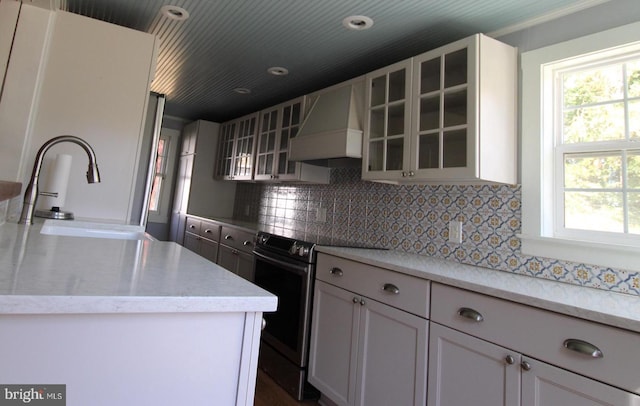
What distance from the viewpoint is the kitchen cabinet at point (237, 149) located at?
3.87 meters

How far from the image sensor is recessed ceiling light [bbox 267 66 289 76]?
2900 mm

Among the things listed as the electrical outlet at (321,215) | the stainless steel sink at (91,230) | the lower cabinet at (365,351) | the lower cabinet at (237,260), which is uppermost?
the electrical outlet at (321,215)

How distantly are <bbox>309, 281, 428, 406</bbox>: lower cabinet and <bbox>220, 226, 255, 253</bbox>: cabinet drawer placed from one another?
1.02 m

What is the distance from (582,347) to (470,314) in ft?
1.23

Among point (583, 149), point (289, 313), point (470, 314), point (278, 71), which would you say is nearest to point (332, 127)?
point (278, 71)

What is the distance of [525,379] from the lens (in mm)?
1211

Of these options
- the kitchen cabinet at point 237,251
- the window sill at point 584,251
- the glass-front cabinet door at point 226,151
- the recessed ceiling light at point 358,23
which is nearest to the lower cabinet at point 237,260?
the kitchen cabinet at point 237,251

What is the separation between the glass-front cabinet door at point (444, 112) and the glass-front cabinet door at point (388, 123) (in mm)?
61

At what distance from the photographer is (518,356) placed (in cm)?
124

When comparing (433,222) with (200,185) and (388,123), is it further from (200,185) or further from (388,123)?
(200,185)

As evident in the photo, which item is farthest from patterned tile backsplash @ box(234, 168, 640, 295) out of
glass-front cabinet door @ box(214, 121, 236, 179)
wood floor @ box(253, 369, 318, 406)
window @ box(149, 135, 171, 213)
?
window @ box(149, 135, 171, 213)

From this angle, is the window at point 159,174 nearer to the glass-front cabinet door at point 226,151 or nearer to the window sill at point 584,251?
the glass-front cabinet door at point 226,151

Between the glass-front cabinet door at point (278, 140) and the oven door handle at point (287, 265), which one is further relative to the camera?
the glass-front cabinet door at point (278, 140)

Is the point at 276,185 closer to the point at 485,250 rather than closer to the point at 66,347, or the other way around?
the point at 485,250
